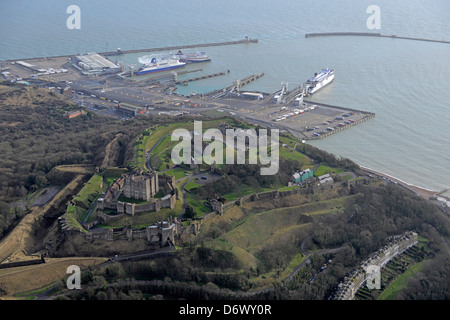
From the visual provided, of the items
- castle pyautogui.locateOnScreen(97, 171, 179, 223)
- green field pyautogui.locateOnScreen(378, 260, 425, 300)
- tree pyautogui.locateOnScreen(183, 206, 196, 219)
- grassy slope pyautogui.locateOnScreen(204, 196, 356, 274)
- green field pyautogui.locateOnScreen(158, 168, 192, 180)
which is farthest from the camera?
green field pyautogui.locateOnScreen(158, 168, 192, 180)

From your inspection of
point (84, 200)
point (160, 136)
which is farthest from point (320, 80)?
point (84, 200)

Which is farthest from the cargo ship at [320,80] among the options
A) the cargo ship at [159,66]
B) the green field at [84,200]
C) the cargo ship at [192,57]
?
the green field at [84,200]

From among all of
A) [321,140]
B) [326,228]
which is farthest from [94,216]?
[321,140]

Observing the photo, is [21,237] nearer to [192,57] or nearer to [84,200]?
[84,200]

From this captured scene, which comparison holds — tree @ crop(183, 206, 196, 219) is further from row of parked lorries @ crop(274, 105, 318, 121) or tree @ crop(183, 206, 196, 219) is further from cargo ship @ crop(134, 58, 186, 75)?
cargo ship @ crop(134, 58, 186, 75)

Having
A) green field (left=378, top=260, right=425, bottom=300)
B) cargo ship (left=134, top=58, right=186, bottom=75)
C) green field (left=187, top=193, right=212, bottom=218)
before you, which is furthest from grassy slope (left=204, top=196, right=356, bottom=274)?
cargo ship (left=134, top=58, right=186, bottom=75)

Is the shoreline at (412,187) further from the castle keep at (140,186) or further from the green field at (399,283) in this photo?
the castle keep at (140,186)
